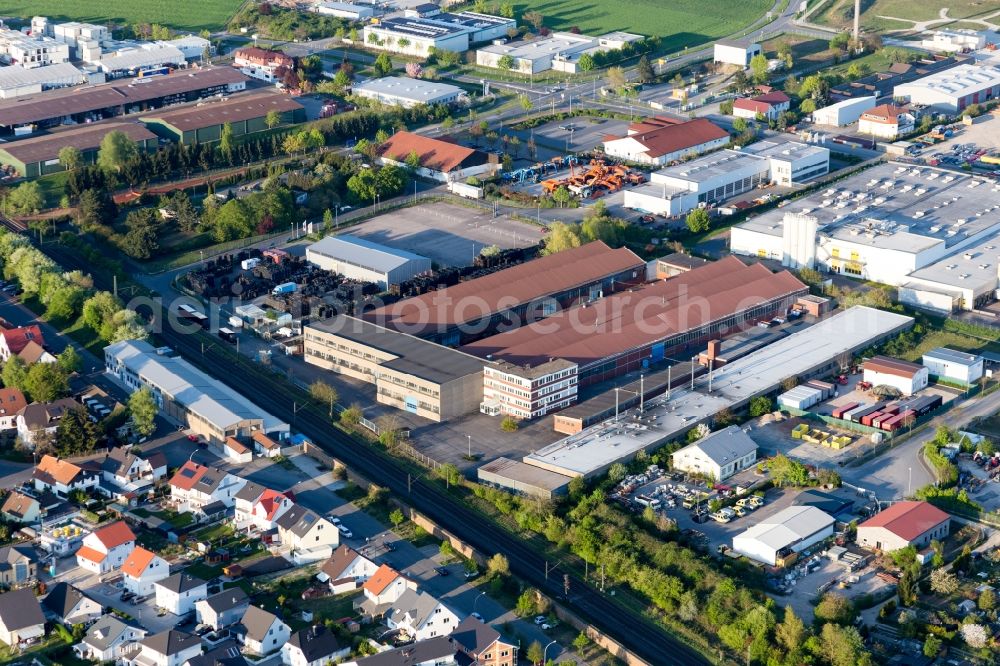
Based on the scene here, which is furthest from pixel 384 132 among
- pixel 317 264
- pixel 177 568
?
pixel 177 568

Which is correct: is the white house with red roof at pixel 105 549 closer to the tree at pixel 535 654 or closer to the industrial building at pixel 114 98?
the tree at pixel 535 654

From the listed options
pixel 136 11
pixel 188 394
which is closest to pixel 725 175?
pixel 188 394

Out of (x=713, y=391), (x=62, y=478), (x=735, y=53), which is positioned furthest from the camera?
Answer: (x=735, y=53)

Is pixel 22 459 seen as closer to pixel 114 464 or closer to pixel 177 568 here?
pixel 114 464

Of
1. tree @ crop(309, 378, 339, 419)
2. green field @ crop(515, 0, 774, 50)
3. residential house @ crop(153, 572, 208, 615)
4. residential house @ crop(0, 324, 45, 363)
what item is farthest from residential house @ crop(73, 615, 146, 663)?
green field @ crop(515, 0, 774, 50)

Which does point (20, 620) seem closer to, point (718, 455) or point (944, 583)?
point (718, 455)

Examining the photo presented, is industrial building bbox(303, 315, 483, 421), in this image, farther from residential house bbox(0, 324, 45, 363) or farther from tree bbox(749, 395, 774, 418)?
residential house bbox(0, 324, 45, 363)
